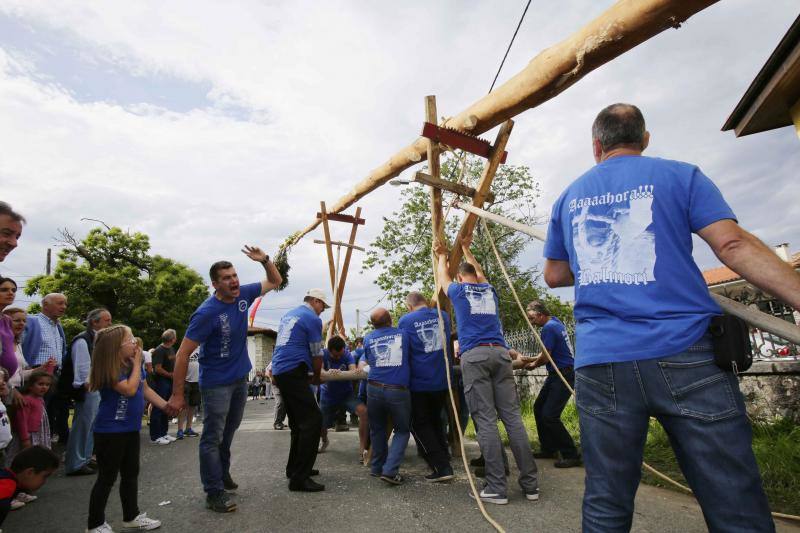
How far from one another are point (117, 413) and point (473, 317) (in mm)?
2864

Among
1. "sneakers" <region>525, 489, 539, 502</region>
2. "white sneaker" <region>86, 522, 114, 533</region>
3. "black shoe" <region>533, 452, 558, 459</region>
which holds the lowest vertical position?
"black shoe" <region>533, 452, 558, 459</region>

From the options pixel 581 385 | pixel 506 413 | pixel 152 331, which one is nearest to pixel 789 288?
pixel 581 385

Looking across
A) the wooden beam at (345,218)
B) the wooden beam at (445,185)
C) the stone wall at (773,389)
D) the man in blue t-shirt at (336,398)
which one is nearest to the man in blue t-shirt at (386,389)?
the man in blue t-shirt at (336,398)

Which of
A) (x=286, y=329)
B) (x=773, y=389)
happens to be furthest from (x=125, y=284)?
(x=773, y=389)

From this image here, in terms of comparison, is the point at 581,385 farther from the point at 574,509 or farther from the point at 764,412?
the point at 764,412

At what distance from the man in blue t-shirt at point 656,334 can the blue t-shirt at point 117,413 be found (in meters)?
3.07

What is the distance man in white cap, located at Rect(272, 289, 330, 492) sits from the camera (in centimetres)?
432

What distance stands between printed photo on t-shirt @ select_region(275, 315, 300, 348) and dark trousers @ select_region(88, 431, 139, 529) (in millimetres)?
1566

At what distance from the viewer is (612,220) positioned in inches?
70.0

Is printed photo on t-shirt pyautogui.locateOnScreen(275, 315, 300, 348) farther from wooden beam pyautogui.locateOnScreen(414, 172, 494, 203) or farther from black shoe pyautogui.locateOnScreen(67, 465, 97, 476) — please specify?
black shoe pyautogui.locateOnScreen(67, 465, 97, 476)

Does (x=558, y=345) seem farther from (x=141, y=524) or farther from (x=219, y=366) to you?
(x=141, y=524)

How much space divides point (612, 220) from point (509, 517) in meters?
2.56

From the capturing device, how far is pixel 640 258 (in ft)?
5.55

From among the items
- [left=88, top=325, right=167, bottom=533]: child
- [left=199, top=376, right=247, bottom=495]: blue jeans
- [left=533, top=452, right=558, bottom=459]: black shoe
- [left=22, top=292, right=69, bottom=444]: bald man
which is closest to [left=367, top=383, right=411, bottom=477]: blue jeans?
[left=199, top=376, right=247, bottom=495]: blue jeans
